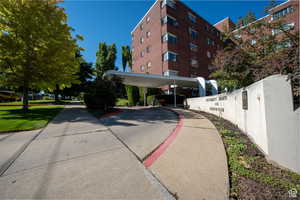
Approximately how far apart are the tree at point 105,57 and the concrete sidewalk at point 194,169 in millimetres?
34953

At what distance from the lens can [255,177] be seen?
7.79 feet

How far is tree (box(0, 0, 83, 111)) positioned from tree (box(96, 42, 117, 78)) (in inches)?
943

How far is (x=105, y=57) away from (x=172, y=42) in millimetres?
22422

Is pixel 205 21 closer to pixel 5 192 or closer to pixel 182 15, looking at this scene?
pixel 182 15

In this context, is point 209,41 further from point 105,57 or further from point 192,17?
point 105,57

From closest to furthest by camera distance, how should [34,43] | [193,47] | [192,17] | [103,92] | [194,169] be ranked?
[194,169] < [34,43] < [103,92] < [193,47] < [192,17]

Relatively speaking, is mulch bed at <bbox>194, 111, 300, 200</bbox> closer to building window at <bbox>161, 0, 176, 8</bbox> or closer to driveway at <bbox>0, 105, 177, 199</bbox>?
driveway at <bbox>0, 105, 177, 199</bbox>

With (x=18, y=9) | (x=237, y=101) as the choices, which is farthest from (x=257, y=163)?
(x=18, y=9)

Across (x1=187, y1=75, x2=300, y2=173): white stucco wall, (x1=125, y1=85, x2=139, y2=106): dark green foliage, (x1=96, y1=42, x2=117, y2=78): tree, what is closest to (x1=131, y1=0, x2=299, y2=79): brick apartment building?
(x1=125, y1=85, x2=139, y2=106): dark green foliage

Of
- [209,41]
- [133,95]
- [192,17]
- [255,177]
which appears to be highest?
[192,17]

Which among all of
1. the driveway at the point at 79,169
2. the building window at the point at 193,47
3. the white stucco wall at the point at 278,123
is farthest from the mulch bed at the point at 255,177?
the building window at the point at 193,47

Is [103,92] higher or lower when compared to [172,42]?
lower

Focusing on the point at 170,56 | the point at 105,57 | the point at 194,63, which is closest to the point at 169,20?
the point at 170,56

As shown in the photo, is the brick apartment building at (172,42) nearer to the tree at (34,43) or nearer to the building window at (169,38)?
the building window at (169,38)
